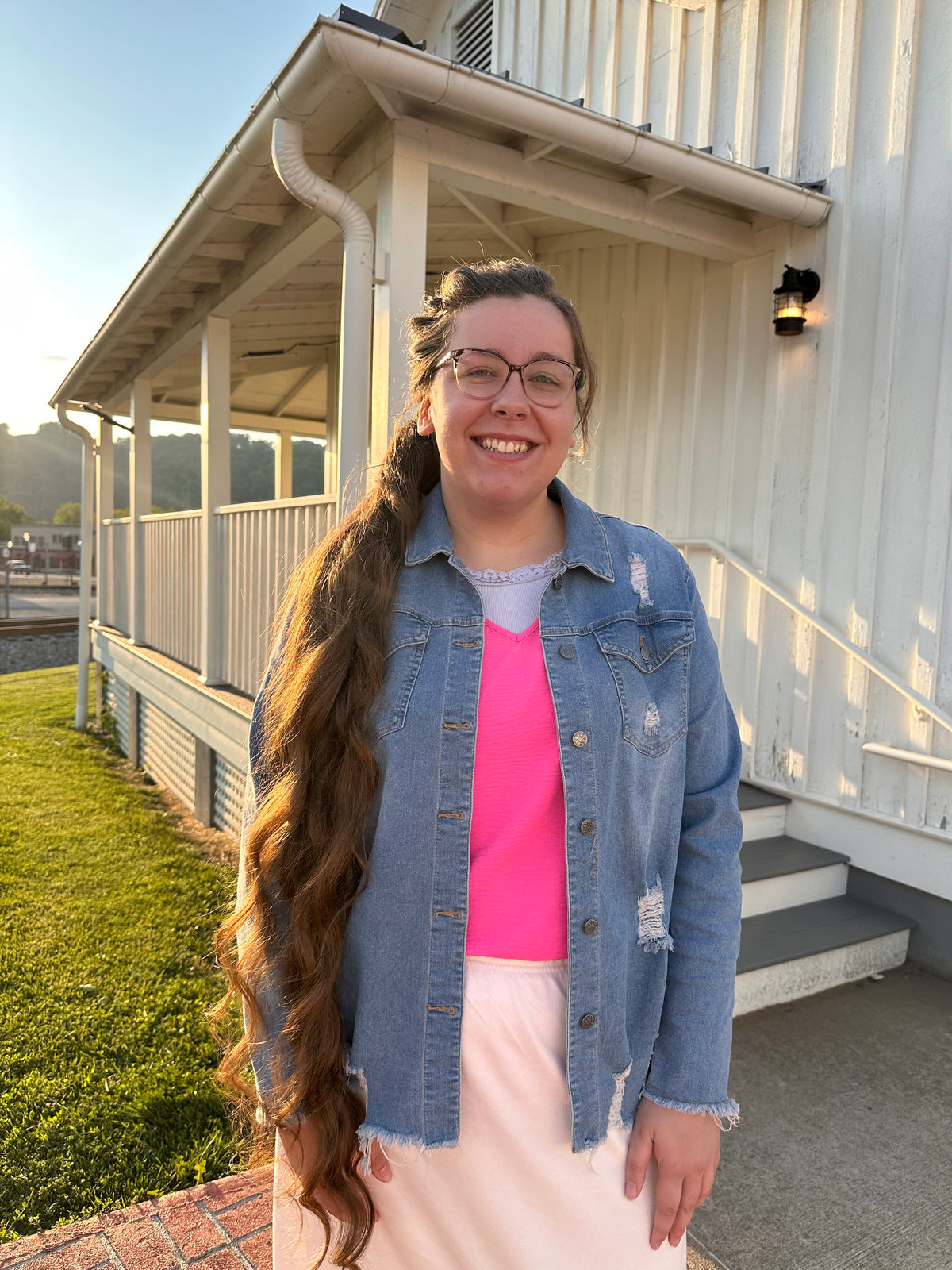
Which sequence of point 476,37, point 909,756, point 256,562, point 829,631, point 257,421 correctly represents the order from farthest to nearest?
point 257,421 → point 476,37 → point 256,562 → point 829,631 → point 909,756

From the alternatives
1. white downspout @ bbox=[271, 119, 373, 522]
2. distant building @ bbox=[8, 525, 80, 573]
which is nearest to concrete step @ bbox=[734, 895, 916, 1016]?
white downspout @ bbox=[271, 119, 373, 522]

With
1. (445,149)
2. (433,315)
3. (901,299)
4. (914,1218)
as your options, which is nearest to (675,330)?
(901,299)

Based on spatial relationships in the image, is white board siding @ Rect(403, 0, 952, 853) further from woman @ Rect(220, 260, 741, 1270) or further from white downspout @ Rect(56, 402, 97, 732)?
white downspout @ Rect(56, 402, 97, 732)

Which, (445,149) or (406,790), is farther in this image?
(445,149)

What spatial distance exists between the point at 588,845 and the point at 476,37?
751cm

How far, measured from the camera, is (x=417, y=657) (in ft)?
4.14

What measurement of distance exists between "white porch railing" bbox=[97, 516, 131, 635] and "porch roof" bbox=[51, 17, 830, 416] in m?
3.41

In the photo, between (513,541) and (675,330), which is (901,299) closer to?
(675,330)

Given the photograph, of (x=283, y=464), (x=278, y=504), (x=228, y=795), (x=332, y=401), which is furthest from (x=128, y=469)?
(x=278, y=504)

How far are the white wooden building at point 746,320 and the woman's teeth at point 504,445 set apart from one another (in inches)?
82.9

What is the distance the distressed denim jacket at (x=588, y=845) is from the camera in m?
1.21

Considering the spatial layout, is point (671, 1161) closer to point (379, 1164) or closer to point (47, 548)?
point (379, 1164)

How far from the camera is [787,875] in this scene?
12.1 feet

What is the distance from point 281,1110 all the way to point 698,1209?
163cm
